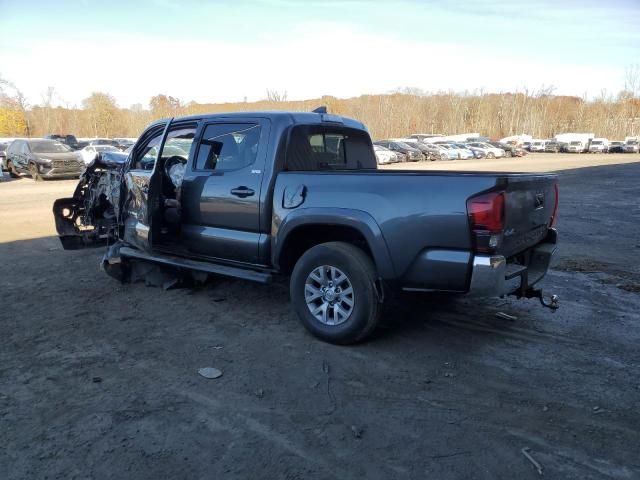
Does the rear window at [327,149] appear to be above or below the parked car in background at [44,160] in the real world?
above

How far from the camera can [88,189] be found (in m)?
7.18

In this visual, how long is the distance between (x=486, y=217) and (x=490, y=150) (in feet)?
162

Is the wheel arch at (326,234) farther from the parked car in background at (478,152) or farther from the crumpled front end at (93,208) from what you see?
the parked car in background at (478,152)

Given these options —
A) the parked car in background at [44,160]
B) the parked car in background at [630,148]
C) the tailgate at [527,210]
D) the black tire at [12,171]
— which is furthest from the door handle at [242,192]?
the parked car in background at [630,148]

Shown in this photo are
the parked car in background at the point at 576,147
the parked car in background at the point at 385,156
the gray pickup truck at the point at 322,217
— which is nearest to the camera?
the gray pickup truck at the point at 322,217

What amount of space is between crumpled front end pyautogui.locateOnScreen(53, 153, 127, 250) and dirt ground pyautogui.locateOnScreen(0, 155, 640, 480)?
0.96m

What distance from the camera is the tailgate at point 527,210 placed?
12.3 feet

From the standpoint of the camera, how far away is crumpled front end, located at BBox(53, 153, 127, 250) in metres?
6.80

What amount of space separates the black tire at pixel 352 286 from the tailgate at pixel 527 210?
3.43 feet

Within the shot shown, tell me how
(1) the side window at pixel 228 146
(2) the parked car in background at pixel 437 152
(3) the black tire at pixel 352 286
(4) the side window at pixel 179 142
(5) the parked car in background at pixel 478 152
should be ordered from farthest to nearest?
(5) the parked car in background at pixel 478 152, (2) the parked car in background at pixel 437 152, (4) the side window at pixel 179 142, (1) the side window at pixel 228 146, (3) the black tire at pixel 352 286

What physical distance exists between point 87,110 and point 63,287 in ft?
267

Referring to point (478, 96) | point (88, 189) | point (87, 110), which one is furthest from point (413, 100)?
point (88, 189)

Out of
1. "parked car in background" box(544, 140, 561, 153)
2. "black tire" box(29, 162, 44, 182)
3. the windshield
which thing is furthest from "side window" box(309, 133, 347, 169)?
"parked car in background" box(544, 140, 561, 153)

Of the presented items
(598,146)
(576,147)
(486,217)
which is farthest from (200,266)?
(598,146)
